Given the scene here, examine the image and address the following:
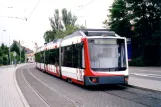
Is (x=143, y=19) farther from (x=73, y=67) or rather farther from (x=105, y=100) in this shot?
(x=105, y=100)

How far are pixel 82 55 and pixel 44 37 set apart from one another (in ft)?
264

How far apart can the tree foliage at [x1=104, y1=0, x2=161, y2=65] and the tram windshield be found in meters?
28.1

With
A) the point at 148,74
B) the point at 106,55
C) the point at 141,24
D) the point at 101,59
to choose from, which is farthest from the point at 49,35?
the point at 101,59

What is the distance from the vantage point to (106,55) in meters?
15.9

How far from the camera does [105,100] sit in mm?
12117

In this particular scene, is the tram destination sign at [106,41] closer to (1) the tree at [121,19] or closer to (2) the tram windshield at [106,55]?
(2) the tram windshield at [106,55]

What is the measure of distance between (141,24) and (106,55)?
3223 centimetres

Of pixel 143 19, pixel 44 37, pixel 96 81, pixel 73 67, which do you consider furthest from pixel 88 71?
pixel 44 37

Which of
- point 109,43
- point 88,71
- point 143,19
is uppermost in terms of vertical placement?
point 143,19

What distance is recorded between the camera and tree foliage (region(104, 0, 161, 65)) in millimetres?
45250

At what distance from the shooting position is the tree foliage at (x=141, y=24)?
45250 mm

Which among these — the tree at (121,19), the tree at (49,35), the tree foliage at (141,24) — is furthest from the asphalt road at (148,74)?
the tree at (49,35)

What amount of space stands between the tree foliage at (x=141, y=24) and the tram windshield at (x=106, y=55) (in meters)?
28.1

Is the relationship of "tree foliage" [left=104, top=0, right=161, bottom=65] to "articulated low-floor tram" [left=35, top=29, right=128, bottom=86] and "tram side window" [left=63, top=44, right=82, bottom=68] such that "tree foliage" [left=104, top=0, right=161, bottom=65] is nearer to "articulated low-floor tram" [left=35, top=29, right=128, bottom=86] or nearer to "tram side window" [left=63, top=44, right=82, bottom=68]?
"tram side window" [left=63, top=44, right=82, bottom=68]
